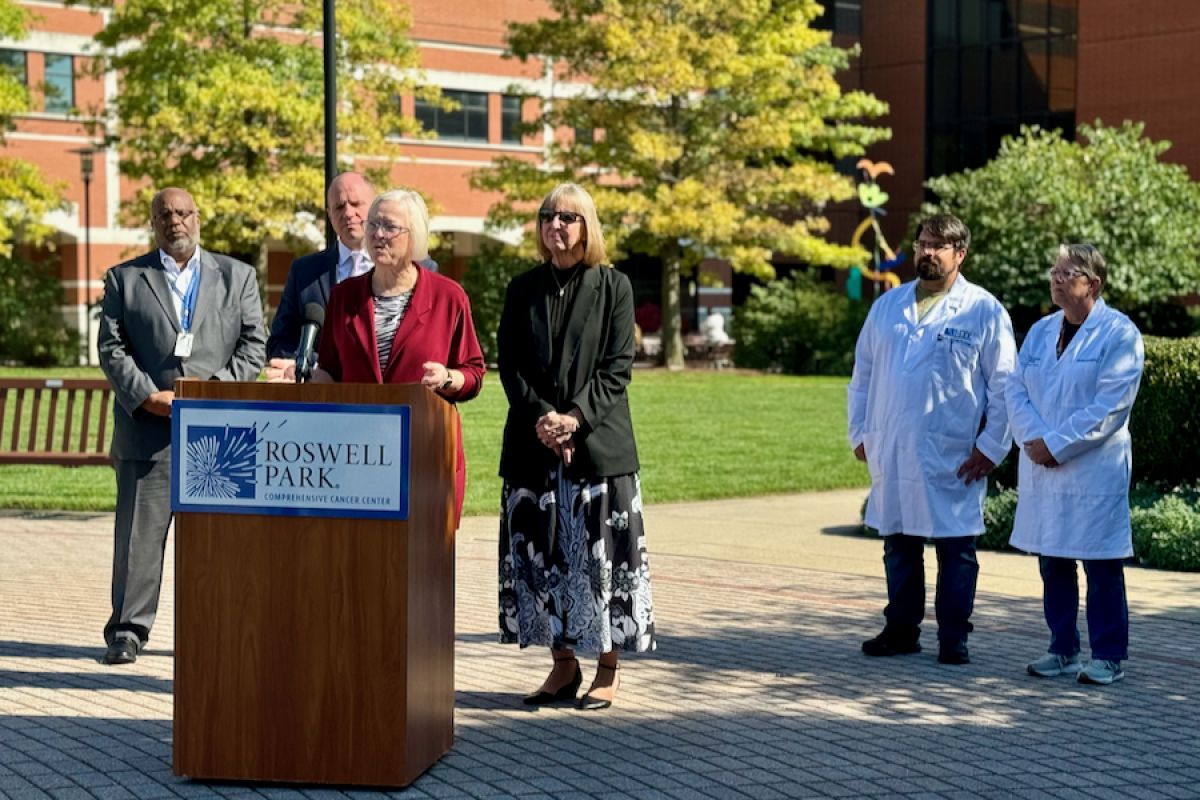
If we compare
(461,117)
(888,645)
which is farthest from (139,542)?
(461,117)

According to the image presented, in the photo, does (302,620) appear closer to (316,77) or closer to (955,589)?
(955,589)

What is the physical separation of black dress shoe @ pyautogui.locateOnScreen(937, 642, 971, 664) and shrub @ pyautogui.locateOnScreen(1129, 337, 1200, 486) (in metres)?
4.73

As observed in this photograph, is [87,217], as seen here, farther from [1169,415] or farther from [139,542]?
[139,542]

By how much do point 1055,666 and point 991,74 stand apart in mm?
42332

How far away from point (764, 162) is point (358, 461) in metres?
37.2

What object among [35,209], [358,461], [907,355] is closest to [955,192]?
[35,209]

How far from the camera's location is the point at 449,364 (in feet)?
21.4

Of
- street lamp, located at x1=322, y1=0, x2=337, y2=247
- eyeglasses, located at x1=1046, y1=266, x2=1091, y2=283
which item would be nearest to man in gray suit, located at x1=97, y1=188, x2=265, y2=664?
eyeglasses, located at x1=1046, y1=266, x2=1091, y2=283

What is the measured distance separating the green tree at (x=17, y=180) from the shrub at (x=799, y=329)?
16.0 m

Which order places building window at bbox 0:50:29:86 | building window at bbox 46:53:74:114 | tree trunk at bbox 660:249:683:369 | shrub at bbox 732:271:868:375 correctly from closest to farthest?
1. shrub at bbox 732:271:868:375
2. tree trunk at bbox 660:249:683:369
3. building window at bbox 0:50:29:86
4. building window at bbox 46:53:74:114

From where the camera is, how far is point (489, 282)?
147ft

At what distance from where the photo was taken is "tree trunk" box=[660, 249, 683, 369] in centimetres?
4138

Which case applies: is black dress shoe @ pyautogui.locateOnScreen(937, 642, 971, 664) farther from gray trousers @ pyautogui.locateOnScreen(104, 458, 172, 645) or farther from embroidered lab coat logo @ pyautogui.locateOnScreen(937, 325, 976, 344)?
gray trousers @ pyautogui.locateOnScreen(104, 458, 172, 645)

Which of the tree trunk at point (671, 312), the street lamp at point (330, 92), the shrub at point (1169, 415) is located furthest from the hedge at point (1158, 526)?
the tree trunk at point (671, 312)
